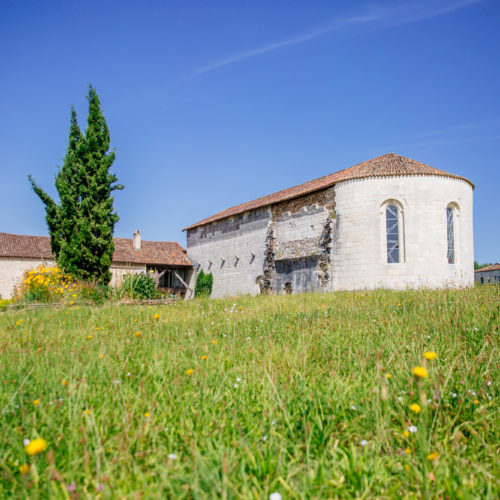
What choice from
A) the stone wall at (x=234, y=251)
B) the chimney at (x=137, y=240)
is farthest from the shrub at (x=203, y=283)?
the chimney at (x=137, y=240)

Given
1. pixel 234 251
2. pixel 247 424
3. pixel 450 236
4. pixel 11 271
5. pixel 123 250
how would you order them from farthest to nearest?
1. pixel 123 250
2. pixel 11 271
3. pixel 234 251
4. pixel 450 236
5. pixel 247 424

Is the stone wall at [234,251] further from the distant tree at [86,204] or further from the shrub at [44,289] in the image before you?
the shrub at [44,289]

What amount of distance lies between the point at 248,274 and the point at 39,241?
1801 cm

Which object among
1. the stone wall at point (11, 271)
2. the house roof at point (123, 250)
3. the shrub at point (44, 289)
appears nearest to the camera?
the shrub at point (44, 289)

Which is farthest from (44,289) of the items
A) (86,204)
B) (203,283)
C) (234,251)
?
(203,283)

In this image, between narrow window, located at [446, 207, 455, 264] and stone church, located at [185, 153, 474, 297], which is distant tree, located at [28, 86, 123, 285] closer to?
stone church, located at [185, 153, 474, 297]

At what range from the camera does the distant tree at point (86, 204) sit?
18203 mm

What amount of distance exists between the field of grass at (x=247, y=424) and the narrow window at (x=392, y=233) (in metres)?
14.3

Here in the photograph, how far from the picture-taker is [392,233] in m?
18.0

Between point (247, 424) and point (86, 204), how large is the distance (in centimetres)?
1773

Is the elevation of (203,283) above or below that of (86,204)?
below

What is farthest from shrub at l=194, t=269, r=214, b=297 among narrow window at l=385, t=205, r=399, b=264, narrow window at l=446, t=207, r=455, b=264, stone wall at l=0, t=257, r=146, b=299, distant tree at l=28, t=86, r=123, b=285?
narrow window at l=446, t=207, r=455, b=264

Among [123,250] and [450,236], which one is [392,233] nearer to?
[450,236]

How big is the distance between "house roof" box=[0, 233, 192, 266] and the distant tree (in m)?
10.2
